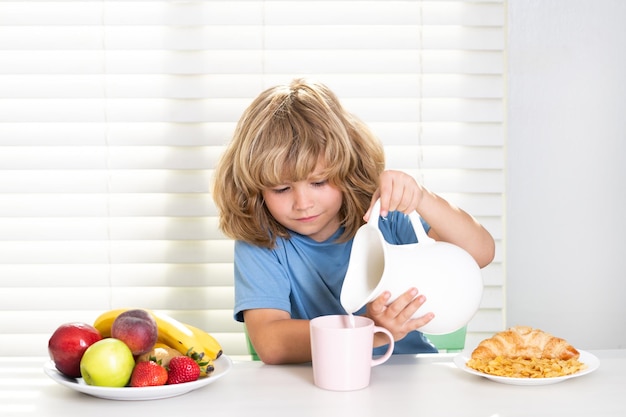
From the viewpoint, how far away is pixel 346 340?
3.23 ft

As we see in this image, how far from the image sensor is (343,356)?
985mm

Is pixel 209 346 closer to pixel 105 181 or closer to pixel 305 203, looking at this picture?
pixel 305 203

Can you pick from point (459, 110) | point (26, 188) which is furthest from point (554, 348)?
point (26, 188)

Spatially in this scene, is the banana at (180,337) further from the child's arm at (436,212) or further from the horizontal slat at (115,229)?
the horizontal slat at (115,229)

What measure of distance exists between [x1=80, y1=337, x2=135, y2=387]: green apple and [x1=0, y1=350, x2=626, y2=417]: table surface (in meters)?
0.03

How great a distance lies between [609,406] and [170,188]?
4.23 feet

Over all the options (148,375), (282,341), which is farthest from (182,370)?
(282,341)

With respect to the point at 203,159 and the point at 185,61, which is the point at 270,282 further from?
the point at 185,61

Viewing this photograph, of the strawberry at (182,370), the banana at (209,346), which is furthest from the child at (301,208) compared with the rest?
the strawberry at (182,370)

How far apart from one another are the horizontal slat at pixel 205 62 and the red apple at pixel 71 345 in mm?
1050

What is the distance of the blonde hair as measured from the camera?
50.6 inches

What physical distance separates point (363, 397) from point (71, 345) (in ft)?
1.29

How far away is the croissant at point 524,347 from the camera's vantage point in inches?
42.6

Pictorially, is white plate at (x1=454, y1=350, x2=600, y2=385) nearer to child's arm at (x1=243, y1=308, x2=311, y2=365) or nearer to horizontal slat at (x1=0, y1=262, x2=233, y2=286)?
child's arm at (x1=243, y1=308, x2=311, y2=365)
